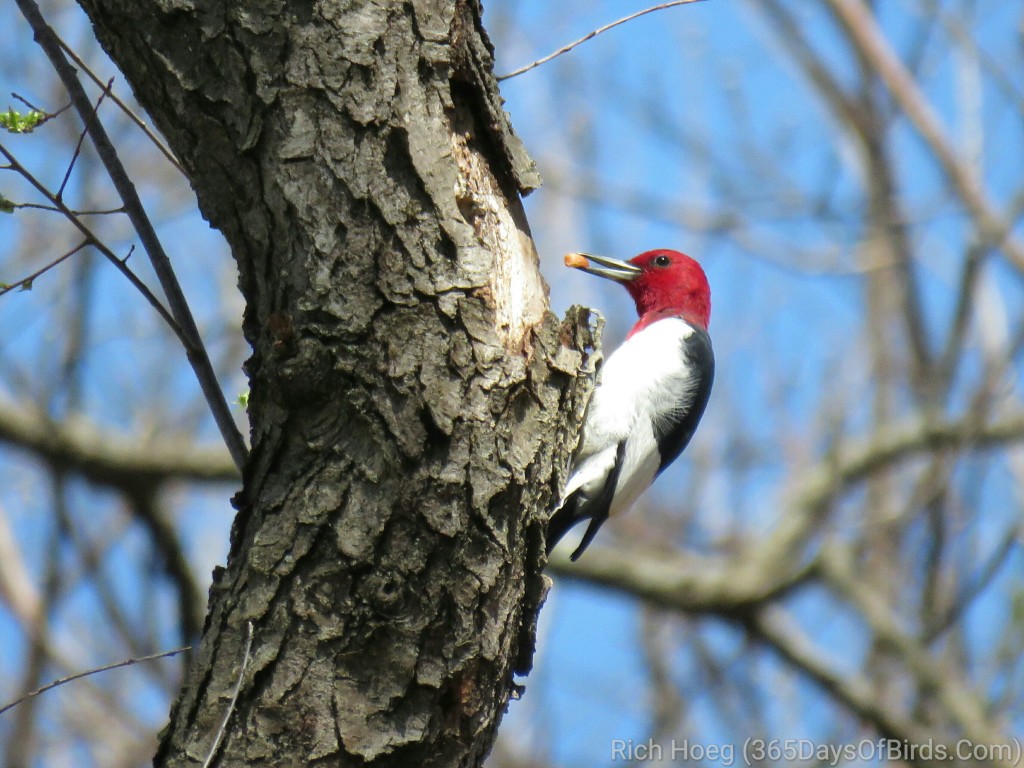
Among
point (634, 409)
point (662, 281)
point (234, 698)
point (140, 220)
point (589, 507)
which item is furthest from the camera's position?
point (662, 281)

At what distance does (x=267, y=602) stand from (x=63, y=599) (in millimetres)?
4835

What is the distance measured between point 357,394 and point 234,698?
2.04 feet

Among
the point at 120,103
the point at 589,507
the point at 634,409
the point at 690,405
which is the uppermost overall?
the point at 690,405

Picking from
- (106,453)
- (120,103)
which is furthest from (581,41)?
(106,453)

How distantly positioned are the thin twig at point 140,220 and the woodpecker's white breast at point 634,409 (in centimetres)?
181

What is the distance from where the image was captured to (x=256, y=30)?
2436 mm

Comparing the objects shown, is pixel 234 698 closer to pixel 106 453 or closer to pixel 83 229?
pixel 83 229

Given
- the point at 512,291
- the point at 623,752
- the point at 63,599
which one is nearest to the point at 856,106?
the point at 623,752

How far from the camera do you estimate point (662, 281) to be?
17.5 feet

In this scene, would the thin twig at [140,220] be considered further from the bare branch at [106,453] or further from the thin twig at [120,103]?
the bare branch at [106,453]

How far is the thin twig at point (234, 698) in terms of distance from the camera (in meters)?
2.21

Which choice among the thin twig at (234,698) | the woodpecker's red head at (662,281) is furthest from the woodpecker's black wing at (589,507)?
the thin twig at (234,698)

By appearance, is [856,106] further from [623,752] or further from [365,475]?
[365,475]

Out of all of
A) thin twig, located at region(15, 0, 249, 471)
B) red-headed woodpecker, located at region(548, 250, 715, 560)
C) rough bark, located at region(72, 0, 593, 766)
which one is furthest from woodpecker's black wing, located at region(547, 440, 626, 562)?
thin twig, located at region(15, 0, 249, 471)
